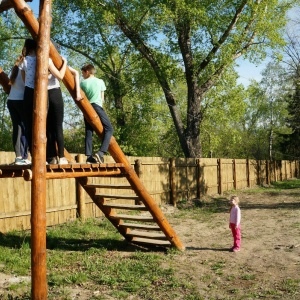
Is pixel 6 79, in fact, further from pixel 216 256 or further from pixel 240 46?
pixel 240 46

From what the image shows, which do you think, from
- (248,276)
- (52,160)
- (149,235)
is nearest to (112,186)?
(149,235)

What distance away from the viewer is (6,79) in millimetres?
6383

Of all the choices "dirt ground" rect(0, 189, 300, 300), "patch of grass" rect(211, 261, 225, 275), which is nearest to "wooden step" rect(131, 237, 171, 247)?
"dirt ground" rect(0, 189, 300, 300)

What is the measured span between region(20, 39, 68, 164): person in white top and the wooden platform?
0.61ft

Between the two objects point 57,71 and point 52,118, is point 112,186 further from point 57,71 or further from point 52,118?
point 57,71

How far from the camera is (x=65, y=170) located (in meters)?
5.55

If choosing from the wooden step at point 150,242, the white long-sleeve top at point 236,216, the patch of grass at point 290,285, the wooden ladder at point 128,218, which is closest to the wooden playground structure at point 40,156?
the wooden ladder at point 128,218

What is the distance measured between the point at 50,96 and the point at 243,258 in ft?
15.7

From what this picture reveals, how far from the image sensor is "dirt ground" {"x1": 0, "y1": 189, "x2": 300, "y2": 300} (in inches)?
243

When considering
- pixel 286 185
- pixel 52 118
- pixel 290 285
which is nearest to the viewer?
pixel 52 118

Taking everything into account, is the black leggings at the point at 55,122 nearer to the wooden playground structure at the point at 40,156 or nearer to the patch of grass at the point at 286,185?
the wooden playground structure at the point at 40,156

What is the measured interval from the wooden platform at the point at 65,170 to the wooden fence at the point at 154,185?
354 cm

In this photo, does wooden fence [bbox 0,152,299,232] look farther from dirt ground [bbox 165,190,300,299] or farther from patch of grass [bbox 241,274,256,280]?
patch of grass [bbox 241,274,256,280]

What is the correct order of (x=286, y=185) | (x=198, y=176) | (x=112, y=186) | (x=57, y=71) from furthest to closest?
(x=286, y=185) < (x=198, y=176) < (x=112, y=186) < (x=57, y=71)
